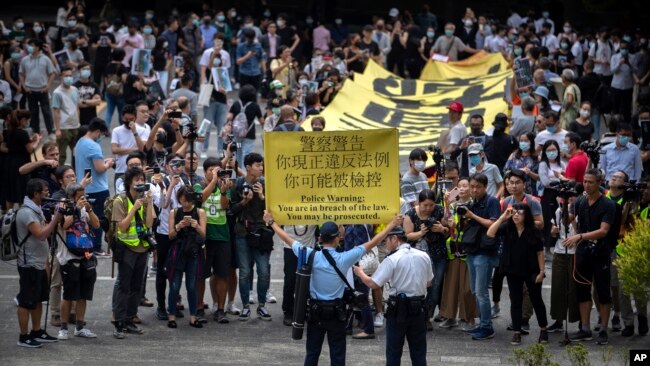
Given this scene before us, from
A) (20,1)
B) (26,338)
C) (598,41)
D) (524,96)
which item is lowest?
(26,338)

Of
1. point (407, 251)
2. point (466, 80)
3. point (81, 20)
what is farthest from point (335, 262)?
point (81, 20)

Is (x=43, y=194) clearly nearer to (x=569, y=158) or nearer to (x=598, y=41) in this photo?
(x=569, y=158)

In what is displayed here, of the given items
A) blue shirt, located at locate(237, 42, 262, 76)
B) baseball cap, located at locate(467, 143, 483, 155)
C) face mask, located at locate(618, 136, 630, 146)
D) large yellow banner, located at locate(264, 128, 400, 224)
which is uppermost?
blue shirt, located at locate(237, 42, 262, 76)

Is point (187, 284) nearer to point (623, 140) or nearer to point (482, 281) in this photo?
point (482, 281)

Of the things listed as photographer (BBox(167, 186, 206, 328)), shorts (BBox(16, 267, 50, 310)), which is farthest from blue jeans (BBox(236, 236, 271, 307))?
shorts (BBox(16, 267, 50, 310))

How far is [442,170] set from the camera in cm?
1514

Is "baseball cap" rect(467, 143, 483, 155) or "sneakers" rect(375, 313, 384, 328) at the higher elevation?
"baseball cap" rect(467, 143, 483, 155)

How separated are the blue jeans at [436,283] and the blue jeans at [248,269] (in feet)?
5.89

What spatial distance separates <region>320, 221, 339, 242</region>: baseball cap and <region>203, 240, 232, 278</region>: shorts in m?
2.77

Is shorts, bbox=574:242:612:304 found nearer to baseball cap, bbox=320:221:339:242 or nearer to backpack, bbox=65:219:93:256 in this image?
baseball cap, bbox=320:221:339:242

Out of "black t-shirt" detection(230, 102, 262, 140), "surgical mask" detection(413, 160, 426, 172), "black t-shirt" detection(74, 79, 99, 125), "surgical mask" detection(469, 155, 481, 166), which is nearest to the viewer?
"surgical mask" detection(413, 160, 426, 172)

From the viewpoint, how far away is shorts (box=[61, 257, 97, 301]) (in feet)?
44.0

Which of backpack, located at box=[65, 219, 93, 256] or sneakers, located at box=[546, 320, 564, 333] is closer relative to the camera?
backpack, located at box=[65, 219, 93, 256]

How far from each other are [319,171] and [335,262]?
1.29 m
